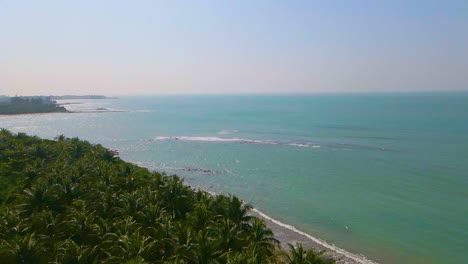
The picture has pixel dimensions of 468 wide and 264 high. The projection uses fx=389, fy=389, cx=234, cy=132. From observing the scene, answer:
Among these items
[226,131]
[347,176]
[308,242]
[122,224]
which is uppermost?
[122,224]

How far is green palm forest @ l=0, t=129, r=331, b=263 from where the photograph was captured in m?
28.4

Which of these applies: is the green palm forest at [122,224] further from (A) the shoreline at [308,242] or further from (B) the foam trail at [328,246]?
(B) the foam trail at [328,246]

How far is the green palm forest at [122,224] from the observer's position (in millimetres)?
28375

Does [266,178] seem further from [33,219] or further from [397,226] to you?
[33,219]

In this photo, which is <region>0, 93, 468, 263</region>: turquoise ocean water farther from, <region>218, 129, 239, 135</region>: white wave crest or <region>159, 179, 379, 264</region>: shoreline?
<region>218, 129, 239, 135</region>: white wave crest


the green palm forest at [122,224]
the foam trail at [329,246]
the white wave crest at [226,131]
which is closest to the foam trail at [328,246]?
the foam trail at [329,246]

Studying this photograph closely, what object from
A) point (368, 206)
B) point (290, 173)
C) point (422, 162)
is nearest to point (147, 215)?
point (368, 206)

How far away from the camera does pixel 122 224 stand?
32.9 meters

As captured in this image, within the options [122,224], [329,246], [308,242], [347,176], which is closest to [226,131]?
[347,176]

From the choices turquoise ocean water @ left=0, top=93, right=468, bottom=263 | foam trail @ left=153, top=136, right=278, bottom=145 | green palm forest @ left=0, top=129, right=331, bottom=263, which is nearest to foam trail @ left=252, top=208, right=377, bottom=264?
turquoise ocean water @ left=0, top=93, right=468, bottom=263

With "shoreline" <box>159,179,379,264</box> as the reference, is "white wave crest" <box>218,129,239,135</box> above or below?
above

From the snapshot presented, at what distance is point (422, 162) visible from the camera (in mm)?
90938

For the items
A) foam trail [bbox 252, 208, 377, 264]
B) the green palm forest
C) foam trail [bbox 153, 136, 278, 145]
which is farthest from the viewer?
foam trail [bbox 153, 136, 278, 145]

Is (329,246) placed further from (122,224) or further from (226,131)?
(226,131)
